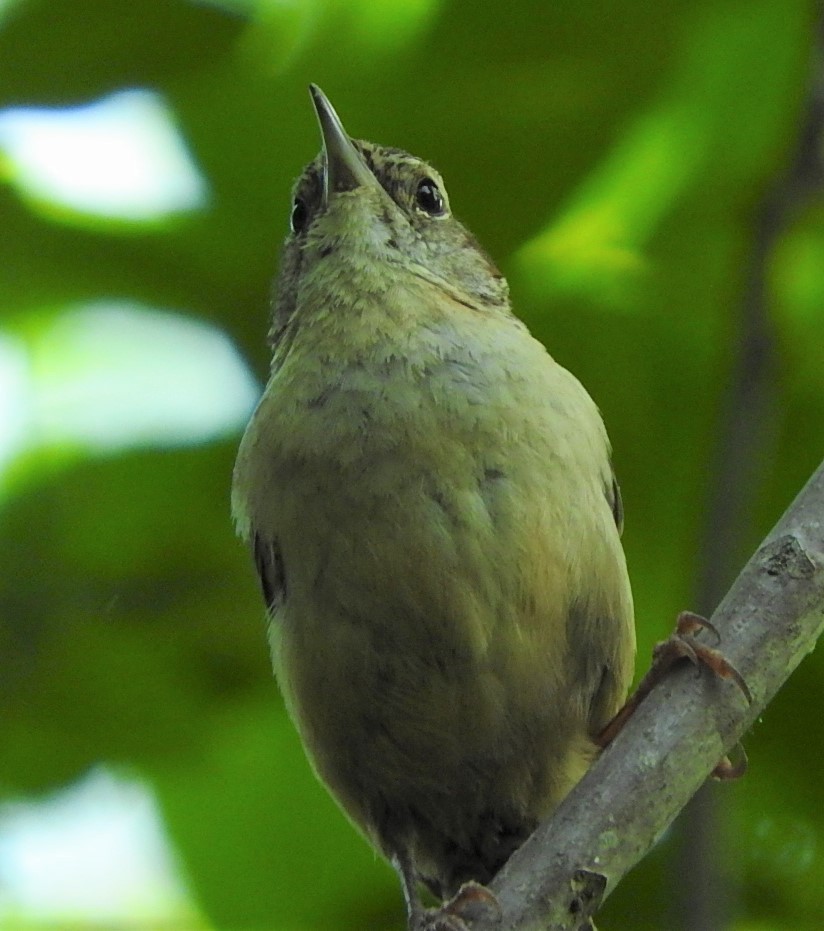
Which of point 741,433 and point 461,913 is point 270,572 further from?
point 741,433

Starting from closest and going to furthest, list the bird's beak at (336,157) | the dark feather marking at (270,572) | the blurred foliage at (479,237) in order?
the blurred foliage at (479,237)
the bird's beak at (336,157)
the dark feather marking at (270,572)

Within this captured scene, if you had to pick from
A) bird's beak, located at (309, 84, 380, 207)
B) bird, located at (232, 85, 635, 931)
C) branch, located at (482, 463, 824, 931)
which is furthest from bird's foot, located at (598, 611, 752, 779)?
bird's beak, located at (309, 84, 380, 207)

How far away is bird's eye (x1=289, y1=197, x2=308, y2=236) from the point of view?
11.7 feet

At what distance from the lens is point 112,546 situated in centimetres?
327

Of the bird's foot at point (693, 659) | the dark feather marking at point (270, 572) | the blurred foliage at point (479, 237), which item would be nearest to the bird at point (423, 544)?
the dark feather marking at point (270, 572)

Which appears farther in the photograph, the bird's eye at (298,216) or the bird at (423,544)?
the bird's eye at (298,216)

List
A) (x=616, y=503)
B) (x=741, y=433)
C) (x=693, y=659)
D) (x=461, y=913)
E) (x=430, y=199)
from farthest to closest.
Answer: (x=430, y=199)
(x=616, y=503)
(x=461, y=913)
(x=693, y=659)
(x=741, y=433)

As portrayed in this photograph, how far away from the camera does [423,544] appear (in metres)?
3.35

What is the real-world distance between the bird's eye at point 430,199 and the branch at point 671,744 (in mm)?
1521

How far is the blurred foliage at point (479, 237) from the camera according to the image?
3.10m

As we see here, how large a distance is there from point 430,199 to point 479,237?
61 centimetres

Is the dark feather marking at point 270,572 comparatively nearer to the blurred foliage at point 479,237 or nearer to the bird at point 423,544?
the bird at point 423,544

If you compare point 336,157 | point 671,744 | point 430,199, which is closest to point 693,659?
point 671,744

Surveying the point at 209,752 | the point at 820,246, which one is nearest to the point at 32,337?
the point at 209,752
